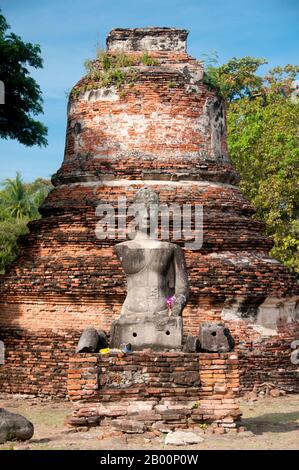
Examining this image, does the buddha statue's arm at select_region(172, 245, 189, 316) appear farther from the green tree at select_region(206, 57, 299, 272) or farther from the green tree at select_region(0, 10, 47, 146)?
the green tree at select_region(206, 57, 299, 272)

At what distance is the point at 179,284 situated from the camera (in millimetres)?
10078

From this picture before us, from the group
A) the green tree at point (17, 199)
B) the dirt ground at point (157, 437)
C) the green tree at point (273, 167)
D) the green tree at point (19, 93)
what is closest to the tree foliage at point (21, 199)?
the green tree at point (17, 199)

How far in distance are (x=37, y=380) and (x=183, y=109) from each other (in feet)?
16.8

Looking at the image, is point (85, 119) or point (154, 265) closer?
point (154, 265)

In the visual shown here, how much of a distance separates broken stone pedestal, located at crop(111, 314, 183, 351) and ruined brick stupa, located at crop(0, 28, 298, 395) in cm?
326

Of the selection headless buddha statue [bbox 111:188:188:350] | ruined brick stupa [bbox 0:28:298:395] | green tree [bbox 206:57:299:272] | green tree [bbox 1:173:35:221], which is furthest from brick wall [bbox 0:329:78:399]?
green tree [bbox 1:173:35:221]

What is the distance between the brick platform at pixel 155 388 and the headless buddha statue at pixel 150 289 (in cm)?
43

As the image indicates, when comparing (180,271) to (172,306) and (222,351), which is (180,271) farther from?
(222,351)

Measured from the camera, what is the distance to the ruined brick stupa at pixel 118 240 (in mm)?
13367

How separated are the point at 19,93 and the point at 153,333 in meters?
6.76

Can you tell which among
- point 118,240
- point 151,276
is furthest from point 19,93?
point 151,276

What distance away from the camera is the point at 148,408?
9.33m

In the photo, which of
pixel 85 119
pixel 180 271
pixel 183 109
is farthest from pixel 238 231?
pixel 180 271

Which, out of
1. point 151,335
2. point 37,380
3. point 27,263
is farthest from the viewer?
point 27,263
